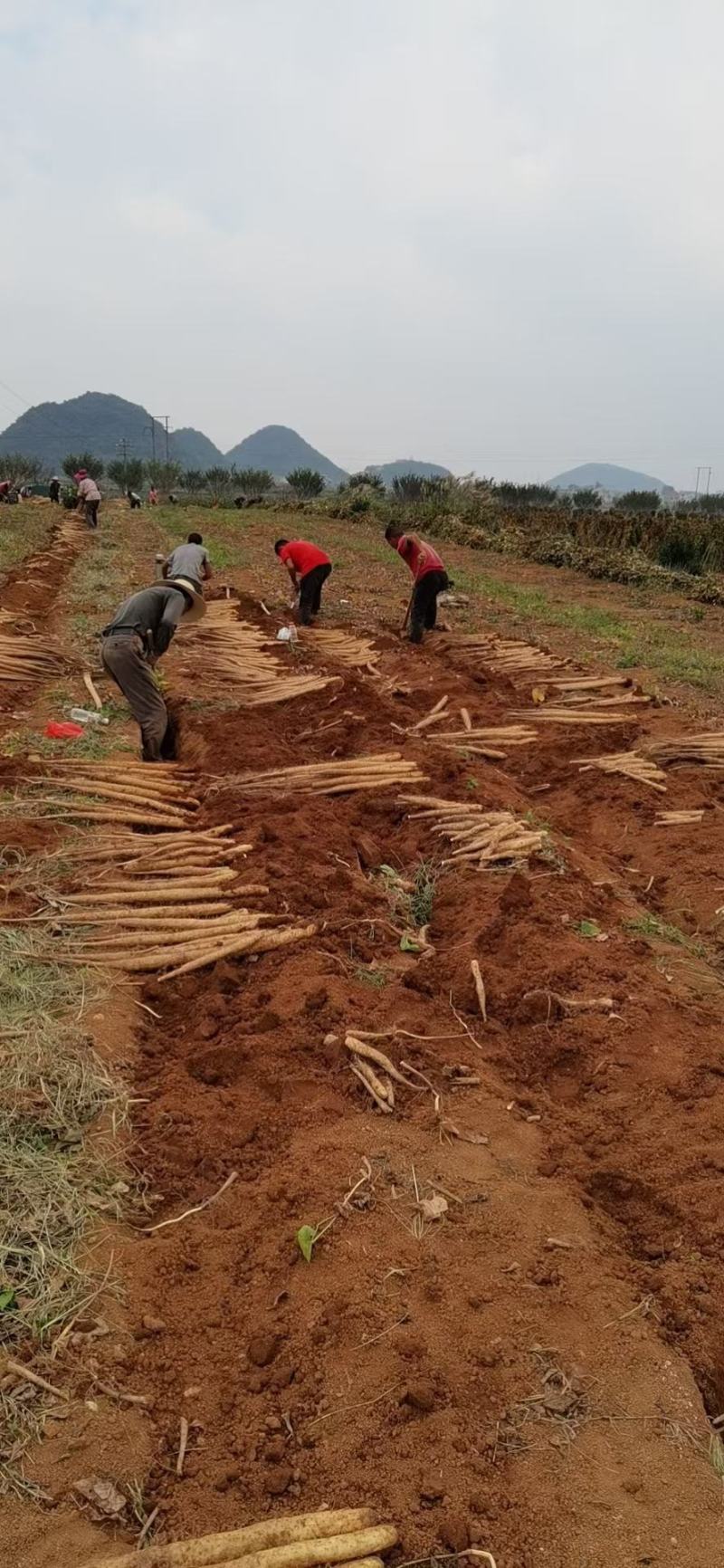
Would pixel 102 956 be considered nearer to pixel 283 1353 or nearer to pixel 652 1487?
pixel 283 1353

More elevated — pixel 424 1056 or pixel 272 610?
pixel 272 610

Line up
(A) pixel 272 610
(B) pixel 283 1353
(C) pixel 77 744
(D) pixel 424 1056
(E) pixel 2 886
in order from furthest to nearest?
(A) pixel 272 610, (C) pixel 77 744, (E) pixel 2 886, (D) pixel 424 1056, (B) pixel 283 1353

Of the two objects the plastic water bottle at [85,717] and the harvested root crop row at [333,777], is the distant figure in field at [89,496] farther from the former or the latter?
the harvested root crop row at [333,777]

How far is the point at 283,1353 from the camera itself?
2283mm

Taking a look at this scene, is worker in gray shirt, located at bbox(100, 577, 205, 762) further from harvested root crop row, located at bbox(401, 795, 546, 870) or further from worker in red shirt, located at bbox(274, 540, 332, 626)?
worker in red shirt, located at bbox(274, 540, 332, 626)

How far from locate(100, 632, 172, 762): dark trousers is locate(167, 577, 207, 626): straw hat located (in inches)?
23.7

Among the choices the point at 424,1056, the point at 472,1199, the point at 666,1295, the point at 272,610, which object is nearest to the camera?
the point at 666,1295

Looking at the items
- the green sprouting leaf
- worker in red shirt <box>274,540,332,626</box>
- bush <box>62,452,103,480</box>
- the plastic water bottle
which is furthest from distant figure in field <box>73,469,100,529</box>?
bush <box>62,452,103,480</box>

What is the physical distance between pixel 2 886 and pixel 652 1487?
138 inches

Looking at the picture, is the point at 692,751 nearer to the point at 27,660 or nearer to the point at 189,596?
the point at 189,596

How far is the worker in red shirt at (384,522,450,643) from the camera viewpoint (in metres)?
10.2

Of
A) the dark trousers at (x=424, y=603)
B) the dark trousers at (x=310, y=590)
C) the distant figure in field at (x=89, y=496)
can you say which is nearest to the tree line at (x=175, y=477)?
the distant figure in field at (x=89, y=496)

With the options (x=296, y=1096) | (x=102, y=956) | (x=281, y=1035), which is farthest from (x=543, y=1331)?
(x=102, y=956)

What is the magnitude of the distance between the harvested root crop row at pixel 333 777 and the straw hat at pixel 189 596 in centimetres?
166
